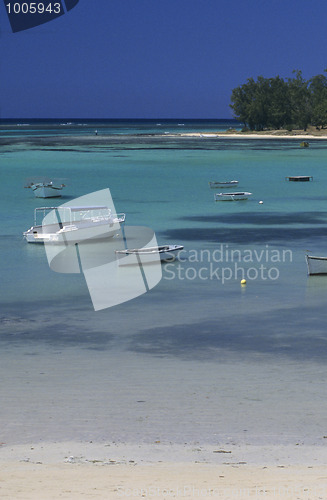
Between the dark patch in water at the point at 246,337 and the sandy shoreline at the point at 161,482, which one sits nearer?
the sandy shoreline at the point at 161,482

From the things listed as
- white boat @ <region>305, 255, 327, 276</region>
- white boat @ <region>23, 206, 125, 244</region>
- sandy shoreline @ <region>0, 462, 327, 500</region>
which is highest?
sandy shoreline @ <region>0, 462, 327, 500</region>

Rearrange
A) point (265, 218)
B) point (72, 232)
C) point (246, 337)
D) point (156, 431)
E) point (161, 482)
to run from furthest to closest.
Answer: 1. point (265, 218)
2. point (72, 232)
3. point (246, 337)
4. point (156, 431)
5. point (161, 482)

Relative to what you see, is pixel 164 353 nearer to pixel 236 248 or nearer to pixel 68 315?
pixel 68 315

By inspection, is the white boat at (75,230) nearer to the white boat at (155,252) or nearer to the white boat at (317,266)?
the white boat at (155,252)

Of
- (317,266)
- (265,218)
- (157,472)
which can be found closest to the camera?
(157,472)

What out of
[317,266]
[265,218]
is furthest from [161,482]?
[265,218]

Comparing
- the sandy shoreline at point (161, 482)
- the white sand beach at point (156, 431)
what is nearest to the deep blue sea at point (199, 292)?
the white sand beach at point (156, 431)

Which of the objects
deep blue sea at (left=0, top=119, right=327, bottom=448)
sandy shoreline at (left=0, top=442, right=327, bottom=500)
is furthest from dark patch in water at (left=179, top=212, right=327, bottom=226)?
sandy shoreline at (left=0, top=442, right=327, bottom=500)

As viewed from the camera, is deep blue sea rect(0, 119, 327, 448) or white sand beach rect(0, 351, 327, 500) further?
deep blue sea rect(0, 119, 327, 448)

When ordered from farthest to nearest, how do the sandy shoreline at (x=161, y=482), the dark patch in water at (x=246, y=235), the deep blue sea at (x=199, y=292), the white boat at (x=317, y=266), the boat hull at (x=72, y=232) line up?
the dark patch in water at (x=246, y=235) < the boat hull at (x=72, y=232) < the white boat at (x=317, y=266) < the deep blue sea at (x=199, y=292) < the sandy shoreline at (x=161, y=482)

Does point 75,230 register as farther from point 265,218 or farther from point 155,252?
point 265,218

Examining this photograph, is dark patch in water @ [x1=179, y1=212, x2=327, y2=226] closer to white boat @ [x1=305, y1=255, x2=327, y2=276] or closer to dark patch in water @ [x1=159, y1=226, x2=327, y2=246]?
dark patch in water @ [x1=159, y1=226, x2=327, y2=246]

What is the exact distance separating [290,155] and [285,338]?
11804 centimetres

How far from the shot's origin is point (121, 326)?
26.4 metres
